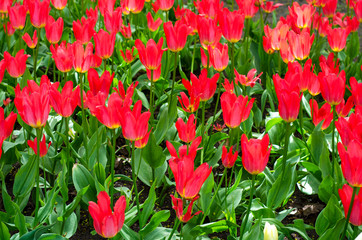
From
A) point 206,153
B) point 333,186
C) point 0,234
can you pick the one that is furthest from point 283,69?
point 0,234

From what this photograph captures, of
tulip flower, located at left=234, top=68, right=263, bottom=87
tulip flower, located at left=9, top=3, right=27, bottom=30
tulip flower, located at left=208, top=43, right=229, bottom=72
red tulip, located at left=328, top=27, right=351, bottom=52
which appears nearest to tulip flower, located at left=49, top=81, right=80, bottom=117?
tulip flower, located at left=208, top=43, right=229, bottom=72

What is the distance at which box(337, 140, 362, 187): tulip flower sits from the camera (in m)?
1.46

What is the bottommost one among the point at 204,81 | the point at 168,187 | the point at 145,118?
the point at 168,187

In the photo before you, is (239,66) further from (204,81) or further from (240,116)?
(240,116)

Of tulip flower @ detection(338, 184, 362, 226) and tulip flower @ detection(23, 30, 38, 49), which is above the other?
tulip flower @ detection(338, 184, 362, 226)

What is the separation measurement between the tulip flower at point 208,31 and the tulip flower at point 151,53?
17.7 inches

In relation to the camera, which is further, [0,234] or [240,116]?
[240,116]

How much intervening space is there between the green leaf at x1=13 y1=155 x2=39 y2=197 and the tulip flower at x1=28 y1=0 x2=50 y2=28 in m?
0.97

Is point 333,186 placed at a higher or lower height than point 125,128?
lower

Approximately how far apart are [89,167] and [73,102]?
430mm

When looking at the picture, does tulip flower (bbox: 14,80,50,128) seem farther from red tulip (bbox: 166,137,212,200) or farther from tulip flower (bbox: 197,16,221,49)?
tulip flower (bbox: 197,16,221,49)

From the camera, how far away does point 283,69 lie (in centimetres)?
353

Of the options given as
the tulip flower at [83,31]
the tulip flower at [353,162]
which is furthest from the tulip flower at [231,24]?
the tulip flower at [353,162]

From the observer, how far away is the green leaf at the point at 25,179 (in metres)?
2.00
